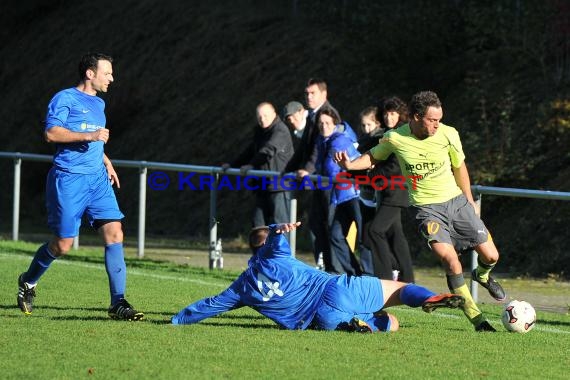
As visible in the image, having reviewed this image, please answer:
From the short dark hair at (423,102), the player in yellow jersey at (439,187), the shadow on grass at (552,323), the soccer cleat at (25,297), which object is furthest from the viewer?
the shadow on grass at (552,323)

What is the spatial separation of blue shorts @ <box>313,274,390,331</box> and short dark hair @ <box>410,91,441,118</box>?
135 cm

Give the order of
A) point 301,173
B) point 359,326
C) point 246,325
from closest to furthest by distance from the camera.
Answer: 1. point 359,326
2. point 246,325
3. point 301,173

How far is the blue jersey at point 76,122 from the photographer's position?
10.5 meters

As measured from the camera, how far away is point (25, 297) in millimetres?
10852

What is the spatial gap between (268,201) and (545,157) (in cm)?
492

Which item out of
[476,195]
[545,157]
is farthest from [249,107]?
[476,195]

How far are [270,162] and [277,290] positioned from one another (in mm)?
5168

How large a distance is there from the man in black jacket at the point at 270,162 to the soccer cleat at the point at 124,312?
4252 millimetres

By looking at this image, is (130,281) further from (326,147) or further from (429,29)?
(429,29)

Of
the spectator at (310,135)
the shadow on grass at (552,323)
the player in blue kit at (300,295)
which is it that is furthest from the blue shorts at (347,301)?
the spectator at (310,135)

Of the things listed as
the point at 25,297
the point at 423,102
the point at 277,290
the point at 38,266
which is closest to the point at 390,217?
the point at 423,102

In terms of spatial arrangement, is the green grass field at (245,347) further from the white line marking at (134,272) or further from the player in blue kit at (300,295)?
the white line marking at (134,272)

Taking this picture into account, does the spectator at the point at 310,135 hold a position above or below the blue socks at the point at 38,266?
above

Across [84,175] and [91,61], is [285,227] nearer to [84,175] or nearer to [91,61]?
[84,175]
